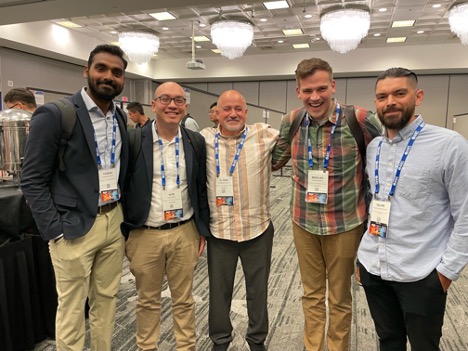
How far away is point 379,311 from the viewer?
148cm

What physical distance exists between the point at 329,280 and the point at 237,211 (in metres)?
0.59

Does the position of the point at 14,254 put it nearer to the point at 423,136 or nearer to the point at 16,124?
the point at 16,124

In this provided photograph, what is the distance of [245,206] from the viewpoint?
1841 millimetres

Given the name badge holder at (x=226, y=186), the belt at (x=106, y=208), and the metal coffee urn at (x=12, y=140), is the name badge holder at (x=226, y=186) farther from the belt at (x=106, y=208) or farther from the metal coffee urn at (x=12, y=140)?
the metal coffee urn at (x=12, y=140)

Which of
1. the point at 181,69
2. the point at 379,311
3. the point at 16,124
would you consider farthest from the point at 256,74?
the point at 379,311

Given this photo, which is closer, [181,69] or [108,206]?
[108,206]

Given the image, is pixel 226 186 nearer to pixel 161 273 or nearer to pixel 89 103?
pixel 161 273

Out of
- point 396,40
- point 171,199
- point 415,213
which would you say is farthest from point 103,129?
point 396,40

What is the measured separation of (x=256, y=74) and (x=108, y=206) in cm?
1038

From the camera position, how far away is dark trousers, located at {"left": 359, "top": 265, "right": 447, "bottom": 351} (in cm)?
131

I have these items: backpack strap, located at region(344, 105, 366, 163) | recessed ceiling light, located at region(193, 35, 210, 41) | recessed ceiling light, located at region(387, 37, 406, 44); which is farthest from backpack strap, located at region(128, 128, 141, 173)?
recessed ceiling light, located at region(387, 37, 406, 44)

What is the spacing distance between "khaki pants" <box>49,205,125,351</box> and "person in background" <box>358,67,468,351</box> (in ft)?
3.87

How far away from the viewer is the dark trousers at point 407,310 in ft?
4.29

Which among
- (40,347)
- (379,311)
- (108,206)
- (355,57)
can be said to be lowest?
(40,347)
